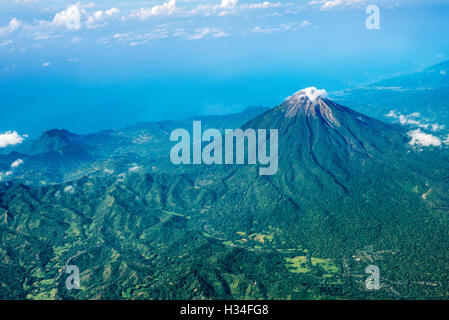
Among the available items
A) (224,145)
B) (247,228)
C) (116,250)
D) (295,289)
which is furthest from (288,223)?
(224,145)

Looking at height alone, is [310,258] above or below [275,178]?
below

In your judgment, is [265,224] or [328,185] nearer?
[265,224]

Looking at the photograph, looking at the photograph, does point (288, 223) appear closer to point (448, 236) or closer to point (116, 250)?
point (448, 236)

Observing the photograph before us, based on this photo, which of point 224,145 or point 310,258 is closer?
point 310,258

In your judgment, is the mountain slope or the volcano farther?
the volcano

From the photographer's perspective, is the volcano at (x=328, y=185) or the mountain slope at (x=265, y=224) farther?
the volcano at (x=328, y=185)

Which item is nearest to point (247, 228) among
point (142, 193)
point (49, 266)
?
point (142, 193)

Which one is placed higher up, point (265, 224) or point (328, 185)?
point (328, 185)
